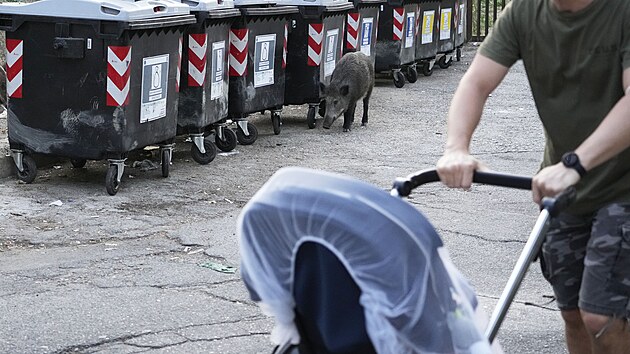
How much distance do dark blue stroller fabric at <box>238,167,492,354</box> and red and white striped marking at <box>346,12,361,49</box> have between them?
494 inches

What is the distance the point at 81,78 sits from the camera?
953cm

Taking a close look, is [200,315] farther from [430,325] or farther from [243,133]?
[243,133]

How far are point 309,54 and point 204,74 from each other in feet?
9.35

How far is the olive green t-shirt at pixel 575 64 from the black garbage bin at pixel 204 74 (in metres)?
7.15

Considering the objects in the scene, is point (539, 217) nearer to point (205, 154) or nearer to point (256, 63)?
point (205, 154)

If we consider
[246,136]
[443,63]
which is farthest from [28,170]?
[443,63]

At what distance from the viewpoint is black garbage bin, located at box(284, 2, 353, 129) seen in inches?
536

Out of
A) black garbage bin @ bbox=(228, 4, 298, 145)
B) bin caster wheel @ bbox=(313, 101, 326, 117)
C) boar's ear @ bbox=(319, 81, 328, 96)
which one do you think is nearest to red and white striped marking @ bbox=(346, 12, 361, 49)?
bin caster wheel @ bbox=(313, 101, 326, 117)

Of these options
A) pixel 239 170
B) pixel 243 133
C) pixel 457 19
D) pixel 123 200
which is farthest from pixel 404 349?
pixel 457 19

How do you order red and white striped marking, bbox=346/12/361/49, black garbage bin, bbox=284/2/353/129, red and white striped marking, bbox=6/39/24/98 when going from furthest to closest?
red and white striped marking, bbox=346/12/361/49 < black garbage bin, bbox=284/2/353/129 < red and white striped marking, bbox=6/39/24/98

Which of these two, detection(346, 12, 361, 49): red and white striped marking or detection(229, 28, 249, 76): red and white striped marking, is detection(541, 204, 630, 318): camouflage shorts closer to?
detection(229, 28, 249, 76): red and white striped marking

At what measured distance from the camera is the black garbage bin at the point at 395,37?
17875mm

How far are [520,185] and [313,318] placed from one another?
792 millimetres

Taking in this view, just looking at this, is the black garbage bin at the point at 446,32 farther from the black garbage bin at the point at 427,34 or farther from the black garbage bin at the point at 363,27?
the black garbage bin at the point at 363,27
